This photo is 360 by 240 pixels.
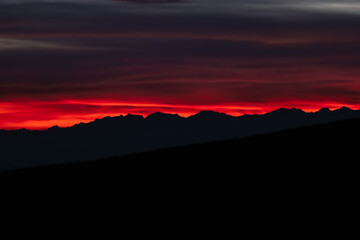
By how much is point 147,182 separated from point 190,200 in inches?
137

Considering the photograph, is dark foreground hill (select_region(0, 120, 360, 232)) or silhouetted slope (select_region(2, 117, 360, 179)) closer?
dark foreground hill (select_region(0, 120, 360, 232))

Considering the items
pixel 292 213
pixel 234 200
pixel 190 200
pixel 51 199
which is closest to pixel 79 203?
pixel 51 199

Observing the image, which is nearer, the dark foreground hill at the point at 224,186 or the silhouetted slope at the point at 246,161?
the dark foreground hill at the point at 224,186

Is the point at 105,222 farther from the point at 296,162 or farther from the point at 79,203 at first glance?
the point at 296,162

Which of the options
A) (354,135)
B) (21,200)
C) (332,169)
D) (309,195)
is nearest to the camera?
(309,195)

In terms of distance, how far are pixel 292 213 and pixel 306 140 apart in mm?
10122

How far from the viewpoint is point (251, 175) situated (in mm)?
27000

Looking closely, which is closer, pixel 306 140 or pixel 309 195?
pixel 309 195

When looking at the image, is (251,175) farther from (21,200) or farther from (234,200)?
(21,200)

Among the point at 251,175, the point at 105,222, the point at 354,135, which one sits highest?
the point at 354,135

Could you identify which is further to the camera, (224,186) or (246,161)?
(246,161)

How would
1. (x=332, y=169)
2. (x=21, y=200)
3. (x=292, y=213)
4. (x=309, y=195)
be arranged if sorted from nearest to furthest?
(x=292, y=213)
(x=309, y=195)
(x=332, y=169)
(x=21, y=200)

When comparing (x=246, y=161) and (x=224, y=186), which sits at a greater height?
(x=246, y=161)

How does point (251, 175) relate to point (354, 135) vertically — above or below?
below
